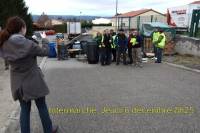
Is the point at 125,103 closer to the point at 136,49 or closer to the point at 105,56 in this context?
the point at 136,49

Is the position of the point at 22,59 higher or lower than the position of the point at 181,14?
lower

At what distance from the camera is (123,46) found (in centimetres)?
1814

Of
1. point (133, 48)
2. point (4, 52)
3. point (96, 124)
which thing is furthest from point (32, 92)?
point (133, 48)

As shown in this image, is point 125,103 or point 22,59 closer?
point 22,59

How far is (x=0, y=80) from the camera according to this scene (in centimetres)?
1307

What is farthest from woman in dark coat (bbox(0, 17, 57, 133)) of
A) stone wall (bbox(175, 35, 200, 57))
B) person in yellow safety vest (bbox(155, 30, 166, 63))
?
stone wall (bbox(175, 35, 200, 57))

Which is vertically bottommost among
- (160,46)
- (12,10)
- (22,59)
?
(160,46)

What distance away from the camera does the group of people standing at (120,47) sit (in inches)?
693

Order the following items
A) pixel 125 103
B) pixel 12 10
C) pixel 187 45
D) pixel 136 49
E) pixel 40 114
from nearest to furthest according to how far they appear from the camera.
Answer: pixel 40 114 < pixel 125 103 < pixel 136 49 < pixel 187 45 < pixel 12 10

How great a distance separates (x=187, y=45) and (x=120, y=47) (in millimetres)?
4619

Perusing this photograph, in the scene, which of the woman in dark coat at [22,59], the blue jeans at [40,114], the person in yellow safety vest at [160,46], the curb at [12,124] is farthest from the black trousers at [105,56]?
the woman in dark coat at [22,59]

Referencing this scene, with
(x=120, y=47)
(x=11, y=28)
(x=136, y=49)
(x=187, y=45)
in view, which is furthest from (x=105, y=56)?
(x=11, y=28)

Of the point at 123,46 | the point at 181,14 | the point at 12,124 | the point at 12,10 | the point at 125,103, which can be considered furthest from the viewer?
the point at 12,10

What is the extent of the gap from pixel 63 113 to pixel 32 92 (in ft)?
8.04
